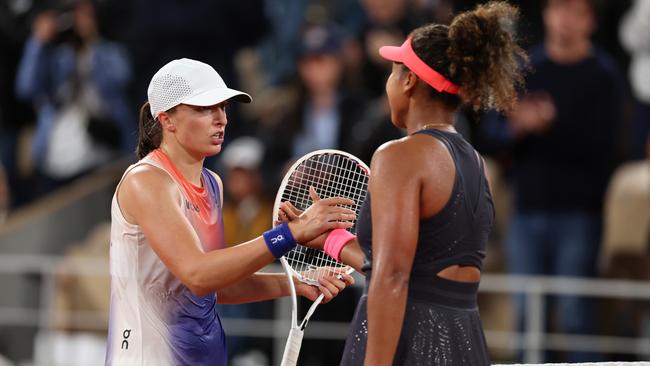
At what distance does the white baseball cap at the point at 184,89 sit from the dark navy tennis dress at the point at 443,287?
0.63 meters

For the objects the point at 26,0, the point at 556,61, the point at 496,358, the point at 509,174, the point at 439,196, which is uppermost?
the point at 26,0

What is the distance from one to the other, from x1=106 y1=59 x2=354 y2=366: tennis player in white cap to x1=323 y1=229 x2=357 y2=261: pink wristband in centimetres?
3

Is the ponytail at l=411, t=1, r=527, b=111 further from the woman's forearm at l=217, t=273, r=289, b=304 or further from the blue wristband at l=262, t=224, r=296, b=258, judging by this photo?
the woman's forearm at l=217, t=273, r=289, b=304

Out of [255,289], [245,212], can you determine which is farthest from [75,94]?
[255,289]

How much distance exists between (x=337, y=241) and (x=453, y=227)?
1.58ft

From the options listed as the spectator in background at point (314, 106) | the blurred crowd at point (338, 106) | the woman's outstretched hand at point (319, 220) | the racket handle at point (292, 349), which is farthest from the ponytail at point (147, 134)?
the spectator in background at point (314, 106)

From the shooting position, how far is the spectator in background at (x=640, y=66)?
8023mm

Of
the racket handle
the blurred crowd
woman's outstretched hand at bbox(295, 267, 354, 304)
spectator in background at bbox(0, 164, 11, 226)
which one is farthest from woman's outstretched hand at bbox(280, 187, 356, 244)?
spectator in background at bbox(0, 164, 11, 226)

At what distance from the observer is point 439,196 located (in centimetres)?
346

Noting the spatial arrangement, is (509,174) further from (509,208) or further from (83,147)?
(83,147)

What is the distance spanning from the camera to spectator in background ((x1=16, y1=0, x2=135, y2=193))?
9961mm

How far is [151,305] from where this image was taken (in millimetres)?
3797

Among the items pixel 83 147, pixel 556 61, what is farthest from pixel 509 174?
pixel 83 147

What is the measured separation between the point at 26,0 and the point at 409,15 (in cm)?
403
